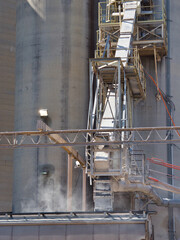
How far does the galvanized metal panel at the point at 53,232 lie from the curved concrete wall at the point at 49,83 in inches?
472

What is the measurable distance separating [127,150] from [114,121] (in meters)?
2.00

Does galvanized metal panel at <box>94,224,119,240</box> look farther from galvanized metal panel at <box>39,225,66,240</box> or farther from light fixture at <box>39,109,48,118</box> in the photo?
light fixture at <box>39,109,48,118</box>

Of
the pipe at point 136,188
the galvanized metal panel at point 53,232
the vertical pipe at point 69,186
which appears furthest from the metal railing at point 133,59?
the galvanized metal panel at point 53,232

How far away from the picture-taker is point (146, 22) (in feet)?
158

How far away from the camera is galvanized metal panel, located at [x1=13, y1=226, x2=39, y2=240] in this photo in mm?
35781

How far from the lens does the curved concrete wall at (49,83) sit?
48625 mm

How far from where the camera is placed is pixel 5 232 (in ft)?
118

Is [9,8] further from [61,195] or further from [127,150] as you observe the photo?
[127,150]

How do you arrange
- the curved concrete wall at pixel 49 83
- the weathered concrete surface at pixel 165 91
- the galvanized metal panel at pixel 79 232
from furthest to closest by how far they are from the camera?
the weathered concrete surface at pixel 165 91
the curved concrete wall at pixel 49 83
the galvanized metal panel at pixel 79 232

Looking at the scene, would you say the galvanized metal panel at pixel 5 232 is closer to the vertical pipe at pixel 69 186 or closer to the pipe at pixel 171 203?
the vertical pipe at pixel 69 186

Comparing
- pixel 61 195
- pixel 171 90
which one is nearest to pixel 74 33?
pixel 171 90

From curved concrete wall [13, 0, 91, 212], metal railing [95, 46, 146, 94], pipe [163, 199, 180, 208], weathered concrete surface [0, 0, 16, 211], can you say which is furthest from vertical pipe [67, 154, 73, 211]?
weathered concrete surface [0, 0, 16, 211]

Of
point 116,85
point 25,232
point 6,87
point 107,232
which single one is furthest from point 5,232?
point 6,87

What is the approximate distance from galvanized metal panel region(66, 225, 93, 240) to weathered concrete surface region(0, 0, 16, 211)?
21.6 metres
